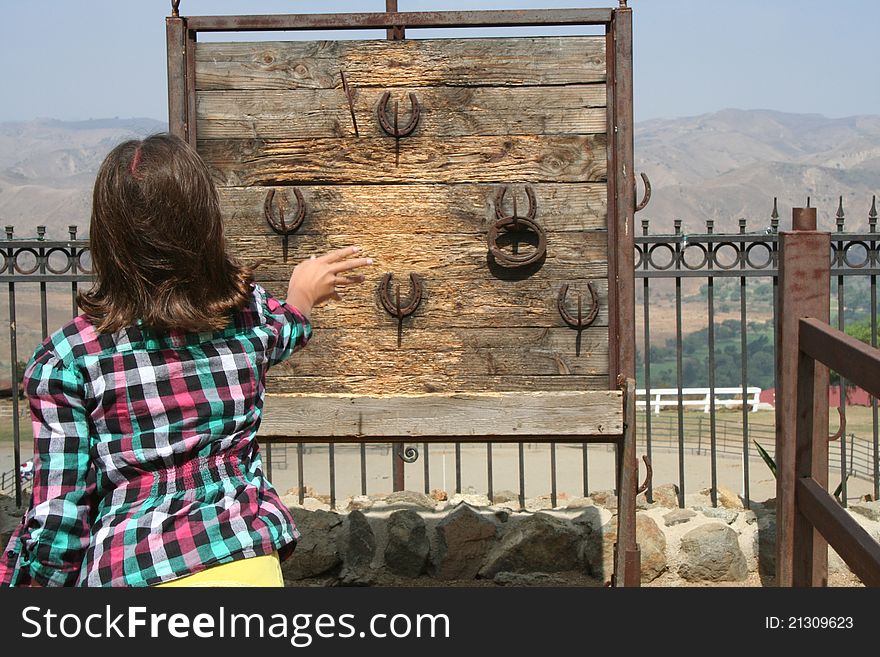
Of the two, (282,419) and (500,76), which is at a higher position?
(500,76)

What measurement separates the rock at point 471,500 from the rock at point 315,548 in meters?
0.70

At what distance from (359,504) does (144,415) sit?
3.83 meters

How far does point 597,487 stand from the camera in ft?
56.0

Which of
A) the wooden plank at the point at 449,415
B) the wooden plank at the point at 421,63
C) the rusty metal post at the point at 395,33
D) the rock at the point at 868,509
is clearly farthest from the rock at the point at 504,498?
the rusty metal post at the point at 395,33

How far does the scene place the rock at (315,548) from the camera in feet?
16.5

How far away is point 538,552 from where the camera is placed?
5.00m

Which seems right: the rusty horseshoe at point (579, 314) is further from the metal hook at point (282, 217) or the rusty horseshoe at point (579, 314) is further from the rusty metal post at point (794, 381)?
the metal hook at point (282, 217)

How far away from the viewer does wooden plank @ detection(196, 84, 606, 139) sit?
3.77 meters

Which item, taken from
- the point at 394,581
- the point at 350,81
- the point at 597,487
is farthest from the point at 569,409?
the point at 597,487

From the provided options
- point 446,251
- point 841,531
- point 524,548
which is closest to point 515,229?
point 446,251

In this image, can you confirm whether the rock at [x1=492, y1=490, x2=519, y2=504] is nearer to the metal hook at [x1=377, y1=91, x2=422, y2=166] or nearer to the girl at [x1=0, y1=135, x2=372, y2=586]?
the metal hook at [x1=377, y1=91, x2=422, y2=166]

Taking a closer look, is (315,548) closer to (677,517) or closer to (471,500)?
(471,500)
